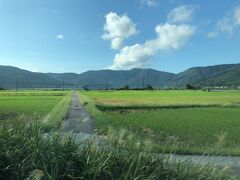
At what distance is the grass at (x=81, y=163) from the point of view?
20.6 feet

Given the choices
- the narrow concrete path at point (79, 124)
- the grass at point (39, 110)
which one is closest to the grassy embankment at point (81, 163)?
the narrow concrete path at point (79, 124)

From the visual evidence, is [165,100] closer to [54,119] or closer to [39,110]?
[39,110]

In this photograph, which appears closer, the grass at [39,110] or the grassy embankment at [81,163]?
the grassy embankment at [81,163]

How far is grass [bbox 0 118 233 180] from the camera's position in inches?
248

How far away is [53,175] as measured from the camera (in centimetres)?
605

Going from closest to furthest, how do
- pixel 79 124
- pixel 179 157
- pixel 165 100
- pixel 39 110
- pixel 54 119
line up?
pixel 179 157 < pixel 54 119 < pixel 79 124 < pixel 39 110 < pixel 165 100

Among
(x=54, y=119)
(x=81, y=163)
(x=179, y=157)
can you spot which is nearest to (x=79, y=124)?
(x=54, y=119)

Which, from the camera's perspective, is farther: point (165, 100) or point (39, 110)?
point (165, 100)

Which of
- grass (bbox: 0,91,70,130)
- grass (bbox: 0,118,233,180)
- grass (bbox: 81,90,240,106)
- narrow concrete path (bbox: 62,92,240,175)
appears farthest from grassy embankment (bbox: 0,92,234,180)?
grass (bbox: 81,90,240,106)

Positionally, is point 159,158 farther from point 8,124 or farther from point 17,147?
point 8,124

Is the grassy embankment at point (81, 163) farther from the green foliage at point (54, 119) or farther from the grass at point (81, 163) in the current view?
the green foliage at point (54, 119)

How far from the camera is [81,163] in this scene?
6.64 m

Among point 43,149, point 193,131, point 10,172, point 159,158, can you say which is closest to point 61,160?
point 43,149

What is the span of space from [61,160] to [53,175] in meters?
0.54
